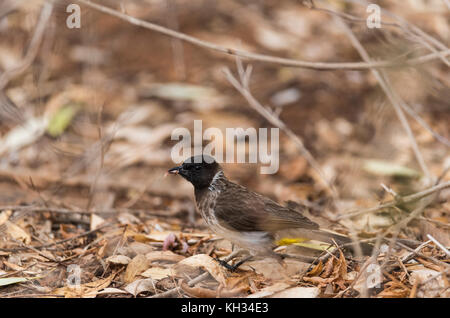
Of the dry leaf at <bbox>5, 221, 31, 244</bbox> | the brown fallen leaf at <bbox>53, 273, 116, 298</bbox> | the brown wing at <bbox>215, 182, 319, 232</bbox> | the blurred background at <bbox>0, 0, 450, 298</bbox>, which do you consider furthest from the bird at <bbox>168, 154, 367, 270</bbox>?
the dry leaf at <bbox>5, 221, 31, 244</bbox>

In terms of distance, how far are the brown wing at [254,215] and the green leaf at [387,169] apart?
2.27 meters

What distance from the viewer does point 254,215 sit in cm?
388

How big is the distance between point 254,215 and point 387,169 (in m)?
2.57

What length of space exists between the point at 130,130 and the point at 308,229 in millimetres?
3743

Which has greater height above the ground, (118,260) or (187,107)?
(187,107)

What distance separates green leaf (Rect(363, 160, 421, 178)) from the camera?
5.75 m

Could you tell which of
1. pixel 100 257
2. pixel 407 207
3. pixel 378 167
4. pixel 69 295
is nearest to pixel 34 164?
pixel 100 257

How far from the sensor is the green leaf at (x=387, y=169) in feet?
18.9

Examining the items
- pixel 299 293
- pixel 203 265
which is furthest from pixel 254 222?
pixel 299 293

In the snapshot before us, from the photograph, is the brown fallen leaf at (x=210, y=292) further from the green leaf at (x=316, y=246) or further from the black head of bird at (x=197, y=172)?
the black head of bird at (x=197, y=172)

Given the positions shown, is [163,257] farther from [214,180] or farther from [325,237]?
[325,237]

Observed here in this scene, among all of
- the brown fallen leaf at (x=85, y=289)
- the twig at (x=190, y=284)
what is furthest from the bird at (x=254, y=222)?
the brown fallen leaf at (x=85, y=289)

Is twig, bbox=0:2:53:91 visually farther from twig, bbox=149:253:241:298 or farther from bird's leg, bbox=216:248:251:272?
twig, bbox=149:253:241:298

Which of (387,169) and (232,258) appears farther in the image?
(387,169)
